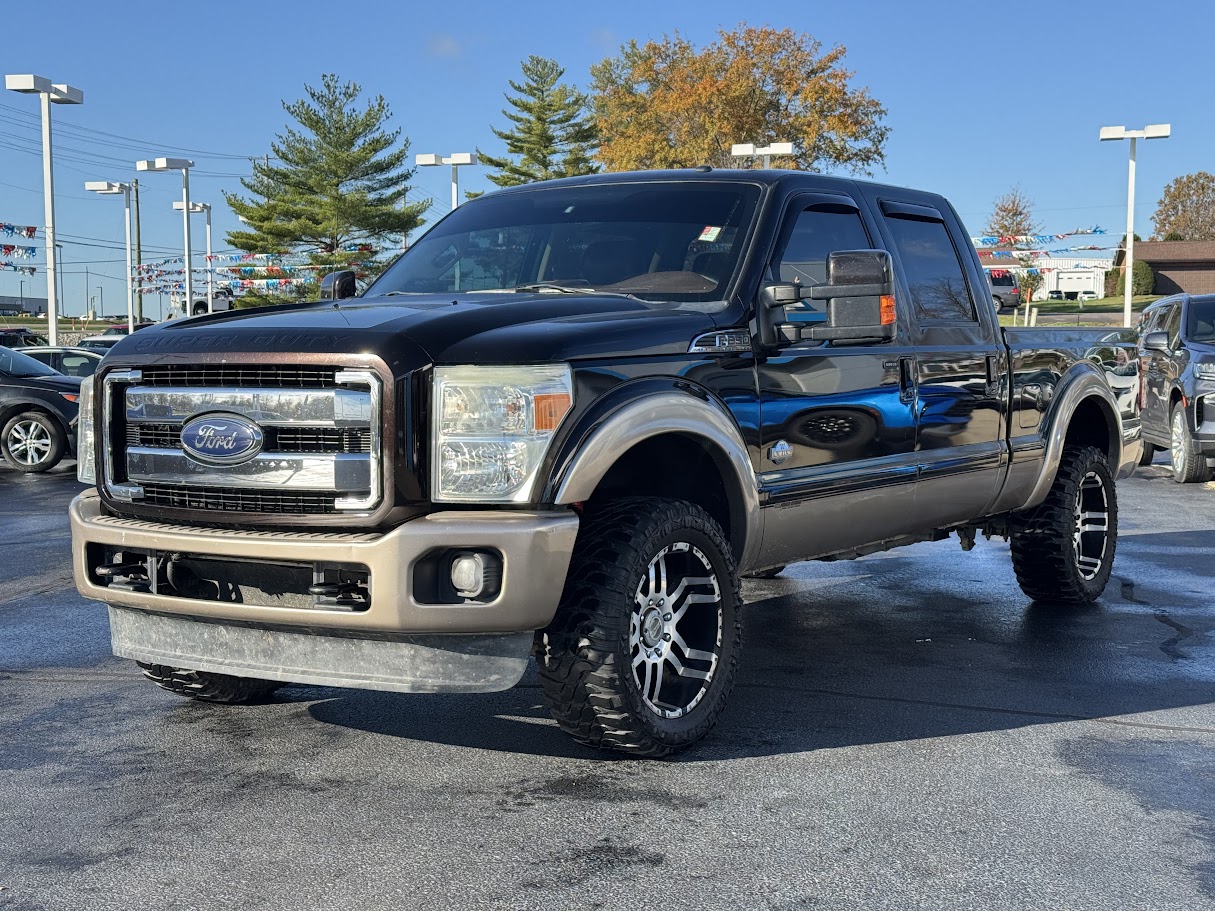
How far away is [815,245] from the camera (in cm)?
589

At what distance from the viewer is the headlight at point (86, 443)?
5031 millimetres

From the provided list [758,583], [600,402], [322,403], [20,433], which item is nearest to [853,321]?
[600,402]

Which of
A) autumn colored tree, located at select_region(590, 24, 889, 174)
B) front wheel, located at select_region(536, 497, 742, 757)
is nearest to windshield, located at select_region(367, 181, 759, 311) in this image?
front wheel, located at select_region(536, 497, 742, 757)

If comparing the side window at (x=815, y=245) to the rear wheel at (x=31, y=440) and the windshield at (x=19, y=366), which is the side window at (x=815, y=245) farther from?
the windshield at (x=19, y=366)

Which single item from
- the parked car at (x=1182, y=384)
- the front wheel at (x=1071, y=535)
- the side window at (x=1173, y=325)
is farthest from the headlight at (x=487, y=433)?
the side window at (x=1173, y=325)

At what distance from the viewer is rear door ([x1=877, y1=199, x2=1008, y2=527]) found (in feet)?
20.5

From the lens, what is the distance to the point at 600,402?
4.51 meters

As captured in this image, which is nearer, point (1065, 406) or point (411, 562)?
point (411, 562)

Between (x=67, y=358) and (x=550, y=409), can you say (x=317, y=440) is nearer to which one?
(x=550, y=409)

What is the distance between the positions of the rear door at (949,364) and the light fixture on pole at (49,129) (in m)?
33.5

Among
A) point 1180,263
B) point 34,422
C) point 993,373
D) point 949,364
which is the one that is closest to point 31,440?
point 34,422

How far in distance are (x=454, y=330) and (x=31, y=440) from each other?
547 inches

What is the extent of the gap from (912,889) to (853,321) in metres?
2.24

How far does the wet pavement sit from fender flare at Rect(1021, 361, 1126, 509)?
0.80 meters
